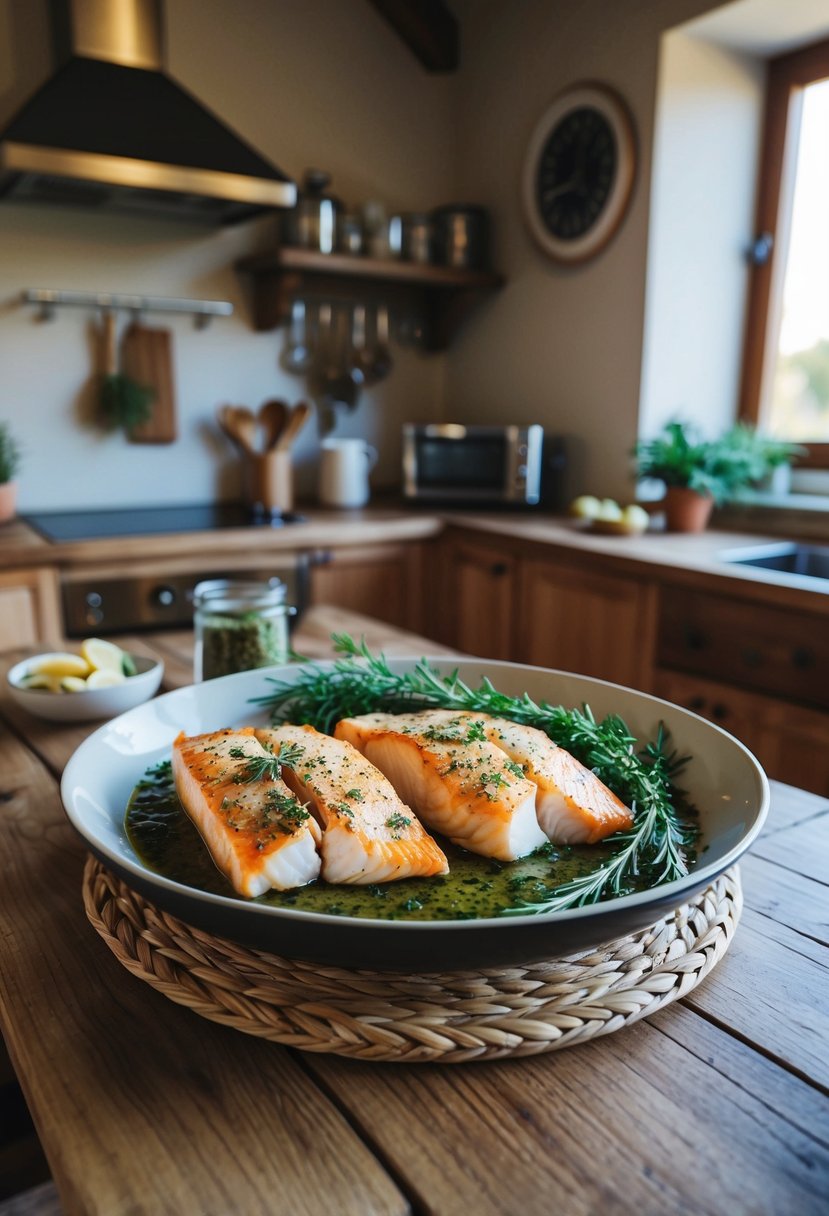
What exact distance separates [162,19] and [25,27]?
41 centimetres

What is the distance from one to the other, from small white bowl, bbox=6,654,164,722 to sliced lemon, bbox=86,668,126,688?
11mm

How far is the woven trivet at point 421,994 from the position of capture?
0.51 meters

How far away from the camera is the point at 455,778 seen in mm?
670

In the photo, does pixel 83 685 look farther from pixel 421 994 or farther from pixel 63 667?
pixel 421 994

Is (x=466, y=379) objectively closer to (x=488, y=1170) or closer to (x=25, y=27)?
(x=25, y=27)

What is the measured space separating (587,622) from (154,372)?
1.61m

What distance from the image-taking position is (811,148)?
2.59m

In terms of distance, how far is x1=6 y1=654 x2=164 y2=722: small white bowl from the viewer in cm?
101

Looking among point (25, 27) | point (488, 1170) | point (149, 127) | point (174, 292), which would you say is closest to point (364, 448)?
point (174, 292)

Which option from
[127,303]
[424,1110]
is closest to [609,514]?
[127,303]

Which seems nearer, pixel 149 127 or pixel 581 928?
pixel 581 928

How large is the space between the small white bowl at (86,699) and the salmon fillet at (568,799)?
0.52 m

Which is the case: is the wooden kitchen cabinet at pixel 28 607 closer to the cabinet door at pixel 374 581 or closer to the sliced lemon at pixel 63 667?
the cabinet door at pixel 374 581

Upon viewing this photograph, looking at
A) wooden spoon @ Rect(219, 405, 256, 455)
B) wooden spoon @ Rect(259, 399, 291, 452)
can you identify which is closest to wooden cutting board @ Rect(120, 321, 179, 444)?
wooden spoon @ Rect(219, 405, 256, 455)
